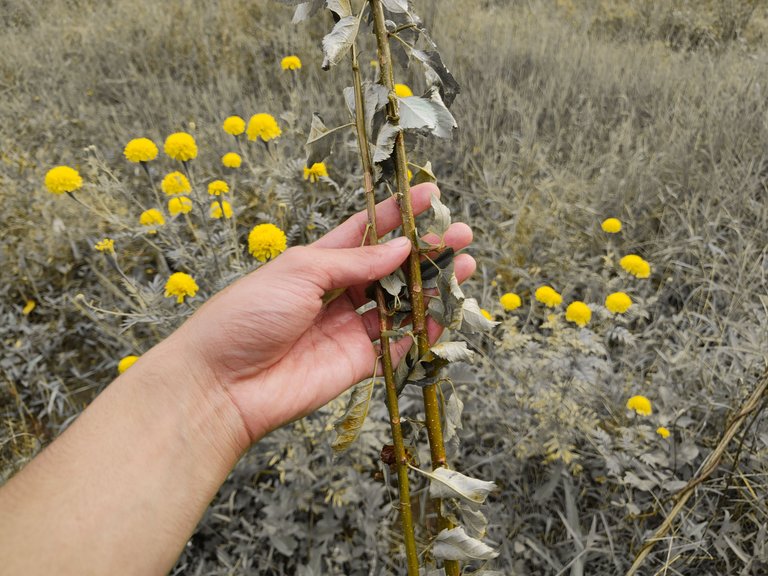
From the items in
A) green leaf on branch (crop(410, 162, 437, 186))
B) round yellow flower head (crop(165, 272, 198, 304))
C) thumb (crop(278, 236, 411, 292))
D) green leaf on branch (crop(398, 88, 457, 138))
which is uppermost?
green leaf on branch (crop(398, 88, 457, 138))

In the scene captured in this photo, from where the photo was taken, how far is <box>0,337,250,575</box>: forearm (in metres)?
0.94

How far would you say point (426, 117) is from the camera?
854 mm

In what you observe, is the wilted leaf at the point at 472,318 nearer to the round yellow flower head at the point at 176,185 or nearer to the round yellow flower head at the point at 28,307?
the round yellow flower head at the point at 176,185

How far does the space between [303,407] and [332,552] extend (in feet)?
1.99

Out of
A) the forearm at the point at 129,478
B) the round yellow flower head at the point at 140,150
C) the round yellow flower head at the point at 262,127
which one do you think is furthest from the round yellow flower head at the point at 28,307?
the forearm at the point at 129,478

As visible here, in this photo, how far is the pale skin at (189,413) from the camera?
96 cm

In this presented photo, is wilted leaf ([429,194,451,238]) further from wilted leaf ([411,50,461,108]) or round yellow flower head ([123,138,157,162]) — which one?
round yellow flower head ([123,138,157,162])

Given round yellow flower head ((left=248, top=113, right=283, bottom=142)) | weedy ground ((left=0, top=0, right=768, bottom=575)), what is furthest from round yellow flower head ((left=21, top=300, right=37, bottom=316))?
round yellow flower head ((left=248, top=113, right=283, bottom=142))

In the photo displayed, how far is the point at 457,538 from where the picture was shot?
860 mm

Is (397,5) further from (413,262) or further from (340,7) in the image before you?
(413,262)

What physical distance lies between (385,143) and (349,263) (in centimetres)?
33

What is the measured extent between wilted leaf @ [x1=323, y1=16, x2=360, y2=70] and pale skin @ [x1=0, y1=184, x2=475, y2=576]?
14.3 inches

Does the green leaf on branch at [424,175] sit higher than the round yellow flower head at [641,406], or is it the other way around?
the green leaf on branch at [424,175]

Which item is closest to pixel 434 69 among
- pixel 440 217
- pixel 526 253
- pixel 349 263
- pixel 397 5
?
pixel 397 5
